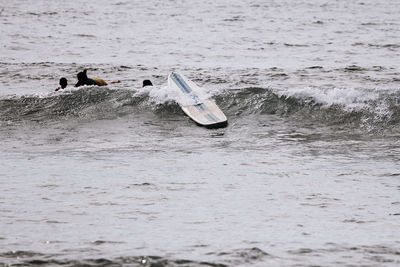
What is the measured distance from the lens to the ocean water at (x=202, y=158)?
303 inches

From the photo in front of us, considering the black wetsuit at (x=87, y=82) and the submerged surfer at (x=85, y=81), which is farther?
the black wetsuit at (x=87, y=82)

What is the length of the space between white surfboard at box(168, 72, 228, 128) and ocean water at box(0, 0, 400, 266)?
0.78ft

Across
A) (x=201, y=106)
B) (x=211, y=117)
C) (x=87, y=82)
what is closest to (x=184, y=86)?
(x=201, y=106)

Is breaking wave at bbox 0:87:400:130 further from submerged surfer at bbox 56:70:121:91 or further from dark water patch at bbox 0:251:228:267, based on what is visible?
dark water patch at bbox 0:251:228:267

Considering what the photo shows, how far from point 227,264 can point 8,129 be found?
1016 centimetres

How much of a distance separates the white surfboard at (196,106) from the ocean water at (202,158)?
237 millimetres

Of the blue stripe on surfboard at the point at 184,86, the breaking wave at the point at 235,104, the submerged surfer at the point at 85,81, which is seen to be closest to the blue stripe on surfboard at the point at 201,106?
the blue stripe on surfboard at the point at 184,86

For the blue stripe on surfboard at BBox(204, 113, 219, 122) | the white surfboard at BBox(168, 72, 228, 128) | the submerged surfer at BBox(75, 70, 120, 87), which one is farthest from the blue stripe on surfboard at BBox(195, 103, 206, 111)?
the submerged surfer at BBox(75, 70, 120, 87)

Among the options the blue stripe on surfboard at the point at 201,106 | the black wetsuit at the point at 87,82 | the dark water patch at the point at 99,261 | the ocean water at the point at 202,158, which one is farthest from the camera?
the black wetsuit at the point at 87,82

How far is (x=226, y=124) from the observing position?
15922mm

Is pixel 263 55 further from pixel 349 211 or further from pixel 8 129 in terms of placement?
pixel 349 211

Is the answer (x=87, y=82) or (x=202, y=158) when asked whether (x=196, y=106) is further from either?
(x=202, y=158)

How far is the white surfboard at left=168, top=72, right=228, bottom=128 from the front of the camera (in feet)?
51.8

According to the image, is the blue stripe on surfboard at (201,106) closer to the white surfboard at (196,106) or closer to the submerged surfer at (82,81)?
the white surfboard at (196,106)
